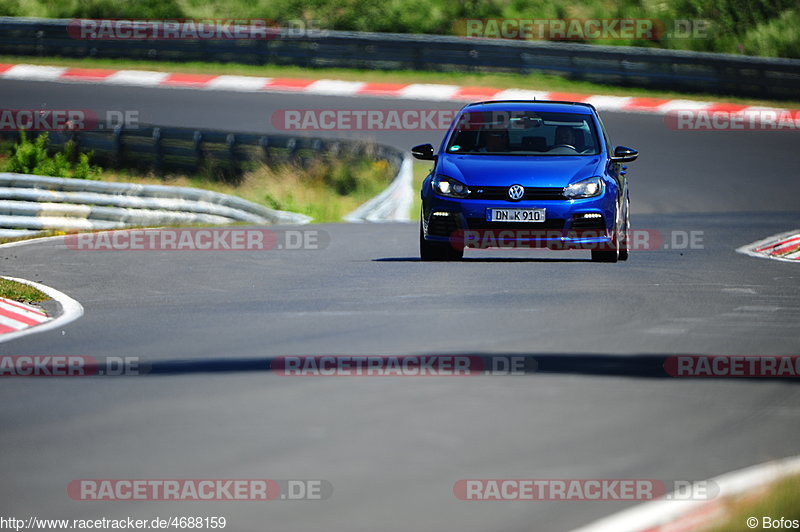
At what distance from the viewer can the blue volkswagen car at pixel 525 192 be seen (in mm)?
13266

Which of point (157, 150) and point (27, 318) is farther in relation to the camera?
point (157, 150)

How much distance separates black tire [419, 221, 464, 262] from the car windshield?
0.94 metres

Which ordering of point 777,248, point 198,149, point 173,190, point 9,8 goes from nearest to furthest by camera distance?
point 777,248 < point 173,190 < point 198,149 < point 9,8

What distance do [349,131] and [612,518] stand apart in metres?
22.1

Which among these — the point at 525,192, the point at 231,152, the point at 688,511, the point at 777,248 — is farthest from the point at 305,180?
the point at 688,511

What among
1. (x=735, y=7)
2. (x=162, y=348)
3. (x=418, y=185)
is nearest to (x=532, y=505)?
(x=162, y=348)

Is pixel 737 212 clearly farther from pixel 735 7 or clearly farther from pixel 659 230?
pixel 735 7

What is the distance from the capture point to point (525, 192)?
13266 mm

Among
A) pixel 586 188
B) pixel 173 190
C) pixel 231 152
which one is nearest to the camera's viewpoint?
pixel 586 188

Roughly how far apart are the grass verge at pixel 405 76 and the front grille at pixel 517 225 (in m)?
17.2

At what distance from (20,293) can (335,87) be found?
63.0 feet

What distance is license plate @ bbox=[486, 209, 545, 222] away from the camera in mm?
13242

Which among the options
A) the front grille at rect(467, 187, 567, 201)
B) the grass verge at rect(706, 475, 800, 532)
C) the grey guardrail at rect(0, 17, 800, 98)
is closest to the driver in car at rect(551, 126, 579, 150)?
the front grille at rect(467, 187, 567, 201)

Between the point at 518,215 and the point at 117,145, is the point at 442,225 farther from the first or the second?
the point at 117,145
